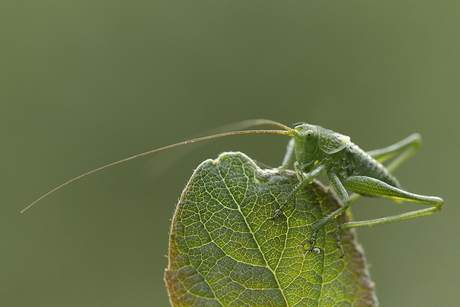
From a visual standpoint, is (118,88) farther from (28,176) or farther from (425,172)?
(425,172)

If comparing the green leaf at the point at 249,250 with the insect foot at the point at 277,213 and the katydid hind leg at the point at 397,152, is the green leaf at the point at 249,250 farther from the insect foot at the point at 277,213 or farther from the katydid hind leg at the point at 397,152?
the katydid hind leg at the point at 397,152

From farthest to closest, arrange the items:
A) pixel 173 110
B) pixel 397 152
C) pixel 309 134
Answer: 1. pixel 173 110
2. pixel 397 152
3. pixel 309 134

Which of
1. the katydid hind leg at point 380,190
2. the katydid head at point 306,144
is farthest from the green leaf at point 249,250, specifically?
the katydid hind leg at point 380,190

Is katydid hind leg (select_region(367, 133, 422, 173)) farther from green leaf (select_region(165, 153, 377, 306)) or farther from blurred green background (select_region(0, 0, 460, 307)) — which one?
blurred green background (select_region(0, 0, 460, 307))

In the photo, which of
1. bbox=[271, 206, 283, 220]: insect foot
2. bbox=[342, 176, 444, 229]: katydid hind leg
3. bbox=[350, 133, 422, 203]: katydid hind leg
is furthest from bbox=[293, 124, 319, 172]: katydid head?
Answer: bbox=[350, 133, 422, 203]: katydid hind leg

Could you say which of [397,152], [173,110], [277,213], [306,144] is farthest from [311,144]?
[173,110]

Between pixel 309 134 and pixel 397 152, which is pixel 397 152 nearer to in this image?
pixel 397 152
